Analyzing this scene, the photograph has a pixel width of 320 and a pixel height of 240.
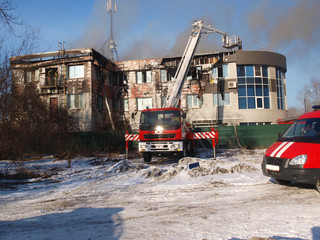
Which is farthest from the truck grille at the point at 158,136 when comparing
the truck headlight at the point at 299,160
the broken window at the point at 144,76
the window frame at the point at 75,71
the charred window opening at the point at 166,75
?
the broken window at the point at 144,76

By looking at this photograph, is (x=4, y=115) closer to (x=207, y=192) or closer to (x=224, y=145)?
(x=207, y=192)

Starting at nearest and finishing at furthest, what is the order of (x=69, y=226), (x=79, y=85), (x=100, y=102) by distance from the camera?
(x=69, y=226) → (x=79, y=85) → (x=100, y=102)

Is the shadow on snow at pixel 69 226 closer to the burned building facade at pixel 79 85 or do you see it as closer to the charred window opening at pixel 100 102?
the burned building facade at pixel 79 85

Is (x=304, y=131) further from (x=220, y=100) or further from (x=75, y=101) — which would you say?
(x=75, y=101)

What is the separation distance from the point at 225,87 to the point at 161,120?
16.5 m

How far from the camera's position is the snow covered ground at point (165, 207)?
3.96m

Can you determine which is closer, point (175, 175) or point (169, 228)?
point (169, 228)

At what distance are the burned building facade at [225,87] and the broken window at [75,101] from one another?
5.38 metres

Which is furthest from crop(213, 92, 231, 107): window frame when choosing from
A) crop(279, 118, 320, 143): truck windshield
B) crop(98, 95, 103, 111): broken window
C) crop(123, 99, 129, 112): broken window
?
crop(279, 118, 320, 143): truck windshield

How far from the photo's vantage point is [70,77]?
1059 inches

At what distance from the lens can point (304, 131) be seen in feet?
21.9

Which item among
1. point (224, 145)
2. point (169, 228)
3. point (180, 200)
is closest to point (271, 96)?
point (224, 145)

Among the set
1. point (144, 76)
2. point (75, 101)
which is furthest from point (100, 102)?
point (144, 76)

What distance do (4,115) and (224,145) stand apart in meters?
16.4
